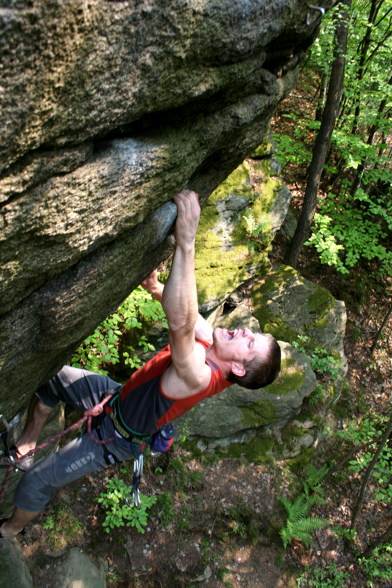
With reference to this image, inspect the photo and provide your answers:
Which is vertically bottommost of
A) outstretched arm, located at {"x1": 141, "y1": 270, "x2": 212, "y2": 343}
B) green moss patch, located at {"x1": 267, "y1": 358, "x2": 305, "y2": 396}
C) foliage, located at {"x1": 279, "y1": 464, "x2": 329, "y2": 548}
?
foliage, located at {"x1": 279, "y1": 464, "x2": 329, "y2": 548}

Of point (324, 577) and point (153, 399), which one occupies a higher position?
point (153, 399)

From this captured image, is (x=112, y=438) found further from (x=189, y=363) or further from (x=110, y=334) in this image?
(x=110, y=334)

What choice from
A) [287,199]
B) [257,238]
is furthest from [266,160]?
[257,238]

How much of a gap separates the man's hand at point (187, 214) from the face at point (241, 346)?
1.05 metres

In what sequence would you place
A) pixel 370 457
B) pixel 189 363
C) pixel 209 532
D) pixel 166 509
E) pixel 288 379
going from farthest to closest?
1. pixel 288 379
2. pixel 370 457
3. pixel 209 532
4. pixel 166 509
5. pixel 189 363

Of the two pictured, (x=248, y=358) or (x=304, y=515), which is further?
(x=304, y=515)

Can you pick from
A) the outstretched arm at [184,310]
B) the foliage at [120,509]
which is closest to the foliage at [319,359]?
the foliage at [120,509]

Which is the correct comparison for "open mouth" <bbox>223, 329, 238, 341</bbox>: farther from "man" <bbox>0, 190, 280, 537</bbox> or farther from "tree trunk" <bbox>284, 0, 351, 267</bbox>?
"tree trunk" <bbox>284, 0, 351, 267</bbox>

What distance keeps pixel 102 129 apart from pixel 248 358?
2158 millimetres

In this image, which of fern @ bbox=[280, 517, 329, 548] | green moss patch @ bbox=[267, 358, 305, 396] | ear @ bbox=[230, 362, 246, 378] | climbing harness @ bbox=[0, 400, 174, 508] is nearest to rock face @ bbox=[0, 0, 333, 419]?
climbing harness @ bbox=[0, 400, 174, 508]

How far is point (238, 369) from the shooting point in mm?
3561

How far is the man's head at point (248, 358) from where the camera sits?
140 inches

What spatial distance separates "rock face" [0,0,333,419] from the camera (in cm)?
176

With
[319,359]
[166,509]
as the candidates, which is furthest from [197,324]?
[319,359]
